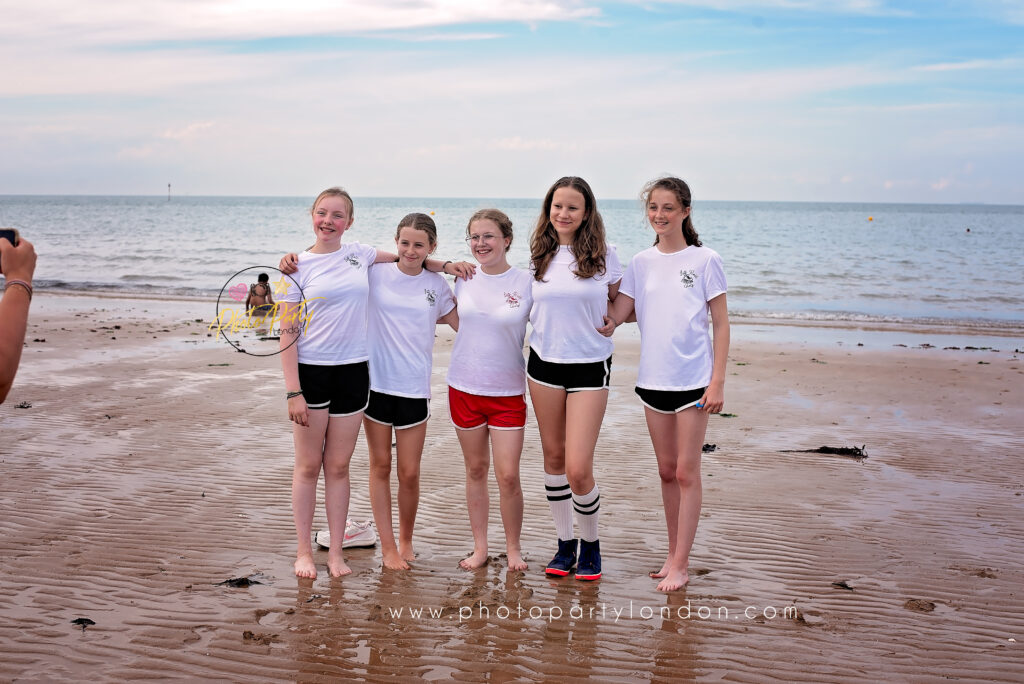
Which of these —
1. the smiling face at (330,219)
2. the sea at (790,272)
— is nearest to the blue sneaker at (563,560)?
the smiling face at (330,219)

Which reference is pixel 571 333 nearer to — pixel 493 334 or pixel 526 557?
pixel 493 334

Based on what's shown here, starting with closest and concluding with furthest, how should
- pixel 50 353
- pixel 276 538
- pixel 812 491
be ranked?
1. pixel 276 538
2. pixel 812 491
3. pixel 50 353

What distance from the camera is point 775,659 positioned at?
3.84 meters

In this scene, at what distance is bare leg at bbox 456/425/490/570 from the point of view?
15.5 ft

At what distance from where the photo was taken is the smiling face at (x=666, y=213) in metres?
4.52

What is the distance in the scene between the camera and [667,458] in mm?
4613

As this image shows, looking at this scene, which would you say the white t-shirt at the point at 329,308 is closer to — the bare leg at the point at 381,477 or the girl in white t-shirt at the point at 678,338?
the bare leg at the point at 381,477

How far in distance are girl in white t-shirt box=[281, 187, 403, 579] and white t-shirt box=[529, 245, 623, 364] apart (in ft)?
A: 3.33

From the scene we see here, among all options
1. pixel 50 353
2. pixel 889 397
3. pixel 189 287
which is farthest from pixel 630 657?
pixel 189 287

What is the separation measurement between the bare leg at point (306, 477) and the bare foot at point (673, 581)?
6.44ft

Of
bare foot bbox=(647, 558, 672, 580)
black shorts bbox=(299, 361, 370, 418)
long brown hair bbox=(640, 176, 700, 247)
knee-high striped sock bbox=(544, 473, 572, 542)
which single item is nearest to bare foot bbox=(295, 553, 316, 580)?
black shorts bbox=(299, 361, 370, 418)

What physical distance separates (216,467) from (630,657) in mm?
4117

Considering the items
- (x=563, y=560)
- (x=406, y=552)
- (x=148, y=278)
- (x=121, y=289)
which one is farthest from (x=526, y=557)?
(x=148, y=278)

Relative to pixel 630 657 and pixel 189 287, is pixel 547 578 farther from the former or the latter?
pixel 189 287
